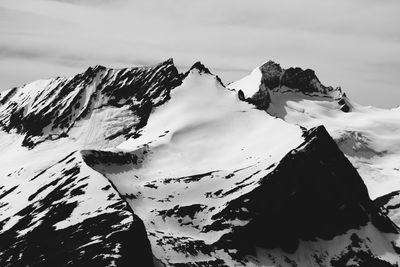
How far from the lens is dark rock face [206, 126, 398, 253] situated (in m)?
164

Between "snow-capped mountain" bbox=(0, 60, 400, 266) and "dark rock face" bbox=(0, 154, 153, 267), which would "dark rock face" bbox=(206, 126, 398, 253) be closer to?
"snow-capped mountain" bbox=(0, 60, 400, 266)

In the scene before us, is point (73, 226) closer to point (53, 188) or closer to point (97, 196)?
point (97, 196)

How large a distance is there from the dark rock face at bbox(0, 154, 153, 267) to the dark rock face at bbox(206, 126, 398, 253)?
24.2 meters

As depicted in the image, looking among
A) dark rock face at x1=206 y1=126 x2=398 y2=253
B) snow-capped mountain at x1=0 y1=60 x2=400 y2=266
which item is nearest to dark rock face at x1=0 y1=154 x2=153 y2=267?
snow-capped mountain at x1=0 y1=60 x2=400 y2=266

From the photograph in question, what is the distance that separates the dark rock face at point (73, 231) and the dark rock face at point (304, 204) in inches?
954

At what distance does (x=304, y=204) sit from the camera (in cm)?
17162

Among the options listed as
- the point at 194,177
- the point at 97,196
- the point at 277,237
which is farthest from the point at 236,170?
the point at 97,196

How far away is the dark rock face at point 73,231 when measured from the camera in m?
139

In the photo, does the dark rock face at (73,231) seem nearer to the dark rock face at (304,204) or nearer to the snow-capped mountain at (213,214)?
the snow-capped mountain at (213,214)

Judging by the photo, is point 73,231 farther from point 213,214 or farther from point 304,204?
point 304,204

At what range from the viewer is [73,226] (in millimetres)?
154500

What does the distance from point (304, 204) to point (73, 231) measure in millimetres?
54199

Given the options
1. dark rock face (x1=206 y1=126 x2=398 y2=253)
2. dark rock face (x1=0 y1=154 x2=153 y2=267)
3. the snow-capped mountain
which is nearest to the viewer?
dark rock face (x1=0 y1=154 x2=153 y2=267)

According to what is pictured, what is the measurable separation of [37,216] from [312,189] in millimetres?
64241
